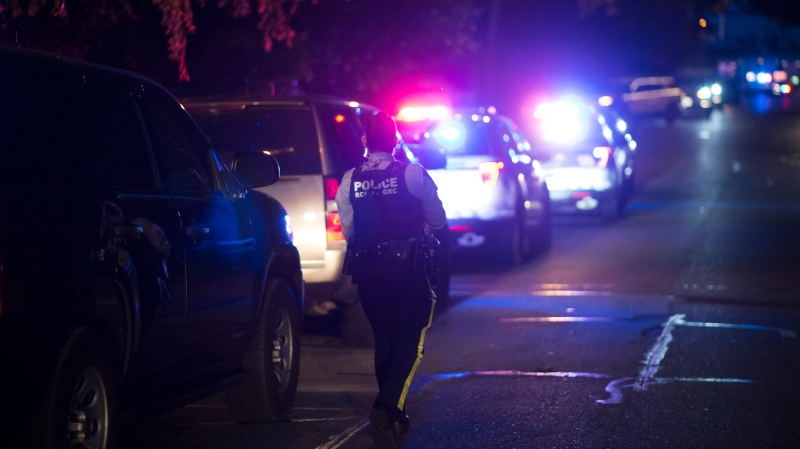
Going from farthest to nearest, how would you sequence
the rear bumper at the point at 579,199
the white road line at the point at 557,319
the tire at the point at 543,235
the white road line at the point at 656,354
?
the rear bumper at the point at 579,199, the tire at the point at 543,235, the white road line at the point at 557,319, the white road line at the point at 656,354

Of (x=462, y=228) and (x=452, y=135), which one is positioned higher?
(x=452, y=135)

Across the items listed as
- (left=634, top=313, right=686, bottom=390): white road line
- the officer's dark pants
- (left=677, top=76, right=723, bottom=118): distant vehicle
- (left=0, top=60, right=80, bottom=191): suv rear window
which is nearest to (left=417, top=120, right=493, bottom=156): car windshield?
(left=634, top=313, right=686, bottom=390): white road line

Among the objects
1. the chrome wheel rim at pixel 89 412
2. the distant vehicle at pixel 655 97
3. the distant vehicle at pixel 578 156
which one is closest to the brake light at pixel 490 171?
the distant vehicle at pixel 578 156

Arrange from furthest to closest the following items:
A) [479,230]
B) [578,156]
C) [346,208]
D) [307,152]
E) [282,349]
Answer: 1. [578,156]
2. [479,230]
3. [307,152]
4. [282,349]
5. [346,208]

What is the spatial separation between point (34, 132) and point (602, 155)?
14604mm

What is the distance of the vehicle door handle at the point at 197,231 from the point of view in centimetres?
599

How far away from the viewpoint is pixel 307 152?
9117 mm

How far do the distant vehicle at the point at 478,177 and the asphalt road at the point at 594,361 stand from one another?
0.48 m

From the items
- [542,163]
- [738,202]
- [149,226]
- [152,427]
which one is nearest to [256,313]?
[152,427]

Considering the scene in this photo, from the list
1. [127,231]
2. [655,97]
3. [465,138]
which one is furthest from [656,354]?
[655,97]

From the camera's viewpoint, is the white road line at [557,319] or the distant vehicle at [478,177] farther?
the distant vehicle at [478,177]

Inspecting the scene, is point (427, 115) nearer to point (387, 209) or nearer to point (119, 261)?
point (387, 209)

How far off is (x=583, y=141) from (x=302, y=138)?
10.1m

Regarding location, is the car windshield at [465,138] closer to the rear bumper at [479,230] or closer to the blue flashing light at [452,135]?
the blue flashing light at [452,135]
